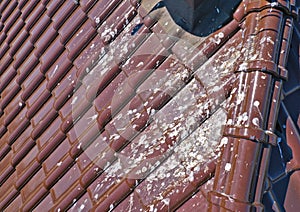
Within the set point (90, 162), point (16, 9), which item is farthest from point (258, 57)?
point (16, 9)

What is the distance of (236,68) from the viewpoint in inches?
78.8

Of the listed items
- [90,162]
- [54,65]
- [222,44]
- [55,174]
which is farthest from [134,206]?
[54,65]

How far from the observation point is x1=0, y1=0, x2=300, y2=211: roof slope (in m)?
1.89

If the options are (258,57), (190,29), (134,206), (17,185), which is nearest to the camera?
(258,57)

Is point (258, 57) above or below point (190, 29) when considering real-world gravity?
below

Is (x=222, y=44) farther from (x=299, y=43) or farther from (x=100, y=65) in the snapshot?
(x=100, y=65)

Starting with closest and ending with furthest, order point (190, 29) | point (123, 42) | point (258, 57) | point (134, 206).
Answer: point (258, 57) → point (134, 206) → point (190, 29) → point (123, 42)

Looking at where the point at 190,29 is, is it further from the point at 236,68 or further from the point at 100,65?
the point at 100,65

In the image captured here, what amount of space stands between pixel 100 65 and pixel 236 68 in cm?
100

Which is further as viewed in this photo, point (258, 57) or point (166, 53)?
point (166, 53)

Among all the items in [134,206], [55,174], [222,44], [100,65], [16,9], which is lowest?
[134,206]

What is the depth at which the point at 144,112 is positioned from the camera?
229cm

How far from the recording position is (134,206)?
2113mm

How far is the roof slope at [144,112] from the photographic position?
189 cm
